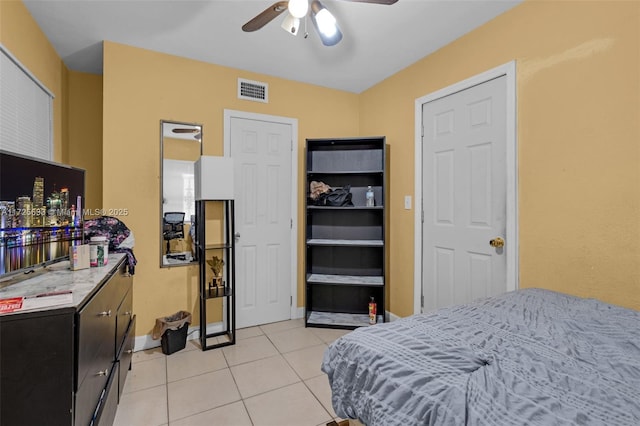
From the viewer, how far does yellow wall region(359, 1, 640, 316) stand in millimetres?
1621

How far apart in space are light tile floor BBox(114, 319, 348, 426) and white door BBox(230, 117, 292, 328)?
0.42 m

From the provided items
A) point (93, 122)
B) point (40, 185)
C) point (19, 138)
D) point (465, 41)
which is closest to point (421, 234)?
point (465, 41)

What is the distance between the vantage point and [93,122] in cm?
309

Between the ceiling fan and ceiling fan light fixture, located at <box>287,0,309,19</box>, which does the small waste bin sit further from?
ceiling fan light fixture, located at <box>287,0,309,19</box>

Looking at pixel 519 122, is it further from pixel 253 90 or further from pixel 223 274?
pixel 223 274

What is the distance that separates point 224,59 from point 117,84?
95 centimetres

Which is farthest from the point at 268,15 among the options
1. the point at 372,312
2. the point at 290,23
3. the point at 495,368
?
the point at 372,312

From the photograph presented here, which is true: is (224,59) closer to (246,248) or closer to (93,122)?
(93,122)

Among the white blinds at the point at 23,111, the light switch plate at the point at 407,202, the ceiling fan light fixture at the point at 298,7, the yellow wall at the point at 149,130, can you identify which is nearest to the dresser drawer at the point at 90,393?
the yellow wall at the point at 149,130

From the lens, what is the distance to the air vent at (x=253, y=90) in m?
3.10

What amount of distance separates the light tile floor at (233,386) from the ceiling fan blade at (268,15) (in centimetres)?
237

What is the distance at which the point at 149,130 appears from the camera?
2713 mm

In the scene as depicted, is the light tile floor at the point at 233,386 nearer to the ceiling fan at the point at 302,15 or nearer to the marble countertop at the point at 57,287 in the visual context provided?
the marble countertop at the point at 57,287

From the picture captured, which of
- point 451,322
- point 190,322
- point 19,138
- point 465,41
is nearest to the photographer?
point 451,322
